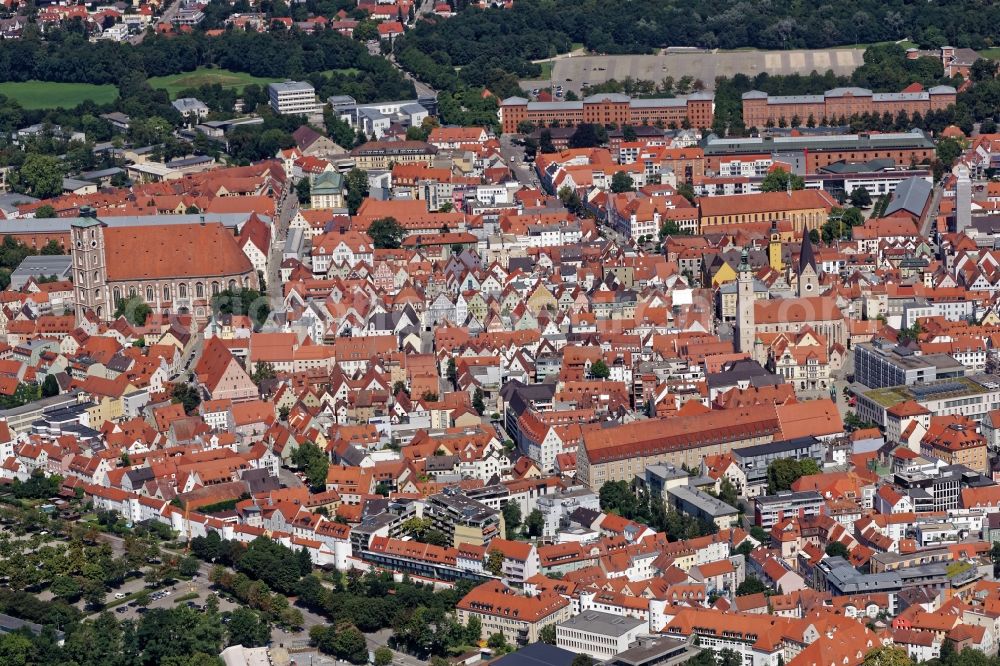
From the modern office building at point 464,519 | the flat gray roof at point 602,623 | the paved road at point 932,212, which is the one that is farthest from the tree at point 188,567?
the paved road at point 932,212

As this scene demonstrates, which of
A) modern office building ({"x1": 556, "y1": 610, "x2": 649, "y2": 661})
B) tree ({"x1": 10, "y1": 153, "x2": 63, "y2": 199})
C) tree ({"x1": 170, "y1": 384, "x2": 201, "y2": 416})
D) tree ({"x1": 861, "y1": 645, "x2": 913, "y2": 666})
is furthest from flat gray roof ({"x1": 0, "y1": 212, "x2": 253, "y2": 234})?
tree ({"x1": 861, "y1": 645, "x2": 913, "y2": 666})

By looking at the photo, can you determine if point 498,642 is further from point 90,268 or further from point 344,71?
point 344,71

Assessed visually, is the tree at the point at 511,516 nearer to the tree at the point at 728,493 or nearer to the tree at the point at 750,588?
the tree at the point at 728,493

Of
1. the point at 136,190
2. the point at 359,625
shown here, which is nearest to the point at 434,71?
the point at 136,190

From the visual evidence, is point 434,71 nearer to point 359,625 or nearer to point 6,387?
point 6,387

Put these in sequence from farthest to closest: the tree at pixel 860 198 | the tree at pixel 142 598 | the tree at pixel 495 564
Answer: the tree at pixel 860 198 < the tree at pixel 142 598 < the tree at pixel 495 564

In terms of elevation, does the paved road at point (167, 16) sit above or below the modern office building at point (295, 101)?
above

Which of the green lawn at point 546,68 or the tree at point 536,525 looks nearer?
the tree at point 536,525

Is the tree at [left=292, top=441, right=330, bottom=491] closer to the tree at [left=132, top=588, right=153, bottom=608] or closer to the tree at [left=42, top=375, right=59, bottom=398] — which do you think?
the tree at [left=132, top=588, right=153, bottom=608]
